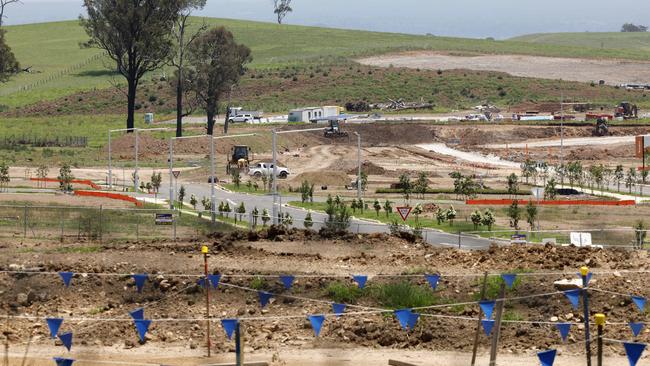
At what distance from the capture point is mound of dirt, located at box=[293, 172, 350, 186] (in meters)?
79.0

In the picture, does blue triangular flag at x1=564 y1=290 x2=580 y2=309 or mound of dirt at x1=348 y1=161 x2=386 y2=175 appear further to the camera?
mound of dirt at x1=348 y1=161 x2=386 y2=175

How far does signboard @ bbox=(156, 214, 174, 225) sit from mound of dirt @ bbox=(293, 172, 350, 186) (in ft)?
98.8

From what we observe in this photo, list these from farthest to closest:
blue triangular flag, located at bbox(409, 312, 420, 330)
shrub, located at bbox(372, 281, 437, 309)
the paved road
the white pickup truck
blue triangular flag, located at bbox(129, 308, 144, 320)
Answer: the white pickup truck
the paved road
shrub, located at bbox(372, 281, 437, 309)
blue triangular flag, located at bbox(129, 308, 144, 320)
blue triangular flag, located at bbox(409, 312, 420, 330)

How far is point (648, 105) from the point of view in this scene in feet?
465

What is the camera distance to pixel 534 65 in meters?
178

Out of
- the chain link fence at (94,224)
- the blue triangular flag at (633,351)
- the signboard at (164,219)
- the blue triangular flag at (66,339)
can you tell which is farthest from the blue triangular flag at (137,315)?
the signboard at (164,219)

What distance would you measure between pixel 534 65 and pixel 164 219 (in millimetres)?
135146

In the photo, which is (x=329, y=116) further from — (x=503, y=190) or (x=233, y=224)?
(x=233, y=224)

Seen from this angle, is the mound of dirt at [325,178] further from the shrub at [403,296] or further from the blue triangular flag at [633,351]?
the blue triangular flag at [633,351]

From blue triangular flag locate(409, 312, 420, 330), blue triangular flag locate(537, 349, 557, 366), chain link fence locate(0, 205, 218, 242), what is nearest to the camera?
blue triangular flag locate(537, 349, 557, 366)

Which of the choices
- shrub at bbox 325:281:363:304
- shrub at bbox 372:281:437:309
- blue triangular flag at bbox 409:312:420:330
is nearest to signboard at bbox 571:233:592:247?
shrub at bbox 372:281:437:309

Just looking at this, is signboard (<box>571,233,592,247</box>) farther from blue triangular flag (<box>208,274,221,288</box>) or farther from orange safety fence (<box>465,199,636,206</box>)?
orange safety fence (<box>465,199,636,206</box>)

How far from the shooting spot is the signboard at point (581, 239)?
44.1 m

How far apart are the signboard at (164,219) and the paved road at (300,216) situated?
21.3 feet
